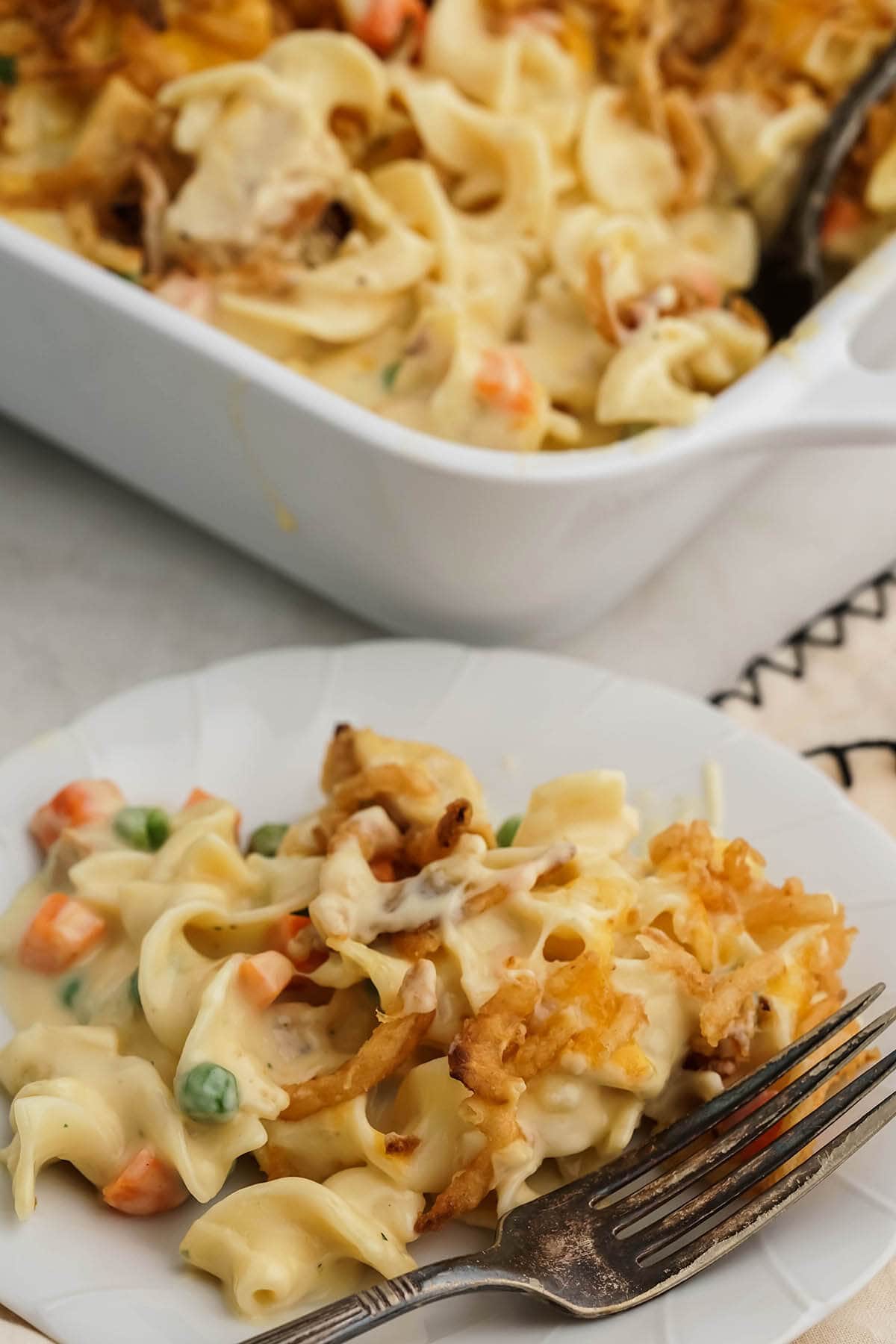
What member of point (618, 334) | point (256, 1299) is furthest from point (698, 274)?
point (256, 1299)

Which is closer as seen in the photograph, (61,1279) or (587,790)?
(61,1279)

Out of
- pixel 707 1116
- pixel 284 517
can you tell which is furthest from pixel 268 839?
pixel 707 1116

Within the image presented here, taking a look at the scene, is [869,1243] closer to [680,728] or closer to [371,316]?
[680,728]

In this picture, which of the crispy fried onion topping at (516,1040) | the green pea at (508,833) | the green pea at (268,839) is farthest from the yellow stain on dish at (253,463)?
the crispy fried onion topping at (516,1040)

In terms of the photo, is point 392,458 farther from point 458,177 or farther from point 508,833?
point 458,177

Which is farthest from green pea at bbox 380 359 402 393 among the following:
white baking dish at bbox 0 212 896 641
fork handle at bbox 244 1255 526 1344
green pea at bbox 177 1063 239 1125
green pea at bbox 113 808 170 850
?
fork handle at bbox 244 1255 526 1344

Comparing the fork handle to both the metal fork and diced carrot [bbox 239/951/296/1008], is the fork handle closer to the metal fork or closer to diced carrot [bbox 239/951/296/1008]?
the metal fork
